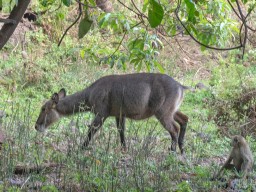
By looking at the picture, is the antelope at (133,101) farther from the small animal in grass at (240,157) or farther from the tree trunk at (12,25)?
the tree trunk at (12,25)

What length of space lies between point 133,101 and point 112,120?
2267 mm

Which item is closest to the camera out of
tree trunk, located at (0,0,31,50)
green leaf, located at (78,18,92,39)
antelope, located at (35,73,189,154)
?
tree trunk, located at (0,0,31,50)

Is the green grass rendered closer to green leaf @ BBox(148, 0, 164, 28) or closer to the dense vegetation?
the dense vegetation

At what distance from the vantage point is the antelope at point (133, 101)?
335 inches

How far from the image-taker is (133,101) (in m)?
8.70

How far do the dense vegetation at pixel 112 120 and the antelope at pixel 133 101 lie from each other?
22 centimetres

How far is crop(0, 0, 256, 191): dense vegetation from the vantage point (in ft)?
17.9

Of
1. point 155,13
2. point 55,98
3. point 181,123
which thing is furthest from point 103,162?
point 55,98

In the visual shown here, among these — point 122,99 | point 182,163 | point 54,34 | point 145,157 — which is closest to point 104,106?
point 122,99

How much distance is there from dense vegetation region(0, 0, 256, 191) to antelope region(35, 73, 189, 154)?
0.22 m

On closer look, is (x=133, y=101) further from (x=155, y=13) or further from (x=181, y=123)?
(x=155, y=13)

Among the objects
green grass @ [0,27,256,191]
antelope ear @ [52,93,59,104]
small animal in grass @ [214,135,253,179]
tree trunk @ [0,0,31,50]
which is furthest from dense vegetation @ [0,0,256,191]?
tree trunk @ [0,0,31,50]

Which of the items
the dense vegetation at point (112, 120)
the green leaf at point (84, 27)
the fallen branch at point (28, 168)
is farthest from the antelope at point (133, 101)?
the green leaf at point (84, 27)

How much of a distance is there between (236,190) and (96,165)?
1.46 metres
